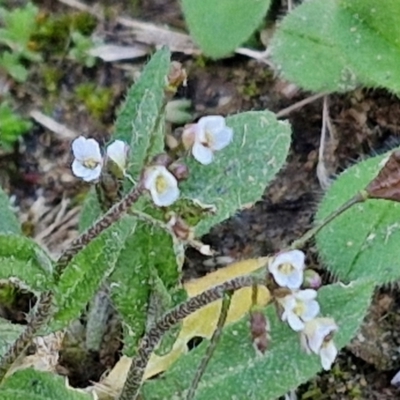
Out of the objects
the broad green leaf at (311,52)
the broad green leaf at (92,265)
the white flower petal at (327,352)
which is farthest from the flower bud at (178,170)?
the broad green leaf at (311,52)

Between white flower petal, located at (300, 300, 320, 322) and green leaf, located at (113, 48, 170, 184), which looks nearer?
white flower petal, located at (300, 300, 320, 322)

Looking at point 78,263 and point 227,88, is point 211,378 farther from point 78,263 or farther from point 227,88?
point 227,88

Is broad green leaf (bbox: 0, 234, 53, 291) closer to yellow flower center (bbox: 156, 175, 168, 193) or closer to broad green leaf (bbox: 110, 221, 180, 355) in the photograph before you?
broad green leaf (bbox: 110, 221, 180, 355)

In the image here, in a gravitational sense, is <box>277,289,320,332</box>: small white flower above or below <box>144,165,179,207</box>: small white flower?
below

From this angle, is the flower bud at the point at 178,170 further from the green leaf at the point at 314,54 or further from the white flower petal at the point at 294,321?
the green leaf at the point at 314,54

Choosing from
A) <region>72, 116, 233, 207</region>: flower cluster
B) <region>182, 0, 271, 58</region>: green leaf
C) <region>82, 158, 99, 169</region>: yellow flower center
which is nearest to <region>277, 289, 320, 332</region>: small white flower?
<region>72, 116, 233, 207</region>: flower cluster

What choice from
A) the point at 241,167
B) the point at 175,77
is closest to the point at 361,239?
the point at 241,167

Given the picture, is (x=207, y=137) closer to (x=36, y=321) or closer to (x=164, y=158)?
(x=164, y=158)
